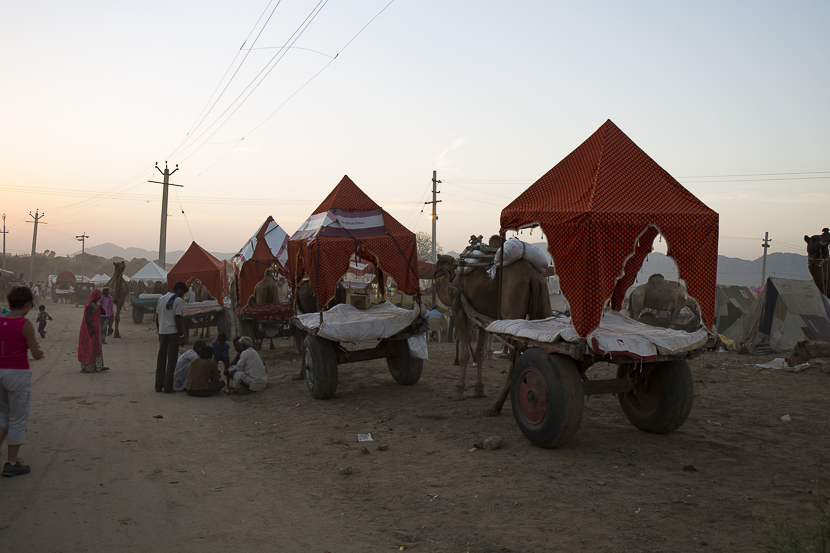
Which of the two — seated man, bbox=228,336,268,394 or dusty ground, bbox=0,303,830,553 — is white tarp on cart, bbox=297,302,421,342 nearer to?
dusty ground, bbox=0,303,830,553

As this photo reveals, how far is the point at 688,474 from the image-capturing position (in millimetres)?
5219

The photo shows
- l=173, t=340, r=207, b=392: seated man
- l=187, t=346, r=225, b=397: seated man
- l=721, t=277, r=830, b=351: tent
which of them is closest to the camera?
l=187, t=346, r=225, b=397: seated man

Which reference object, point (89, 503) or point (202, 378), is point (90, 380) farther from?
point (89, 503)

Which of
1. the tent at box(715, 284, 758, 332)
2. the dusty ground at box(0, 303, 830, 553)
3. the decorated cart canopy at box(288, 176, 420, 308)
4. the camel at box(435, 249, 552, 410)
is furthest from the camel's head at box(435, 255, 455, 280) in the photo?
the tent at box(715, 284, 758, 332)

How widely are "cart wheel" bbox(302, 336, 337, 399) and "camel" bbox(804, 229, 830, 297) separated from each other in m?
8.58

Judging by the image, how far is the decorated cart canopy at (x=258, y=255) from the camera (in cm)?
1612

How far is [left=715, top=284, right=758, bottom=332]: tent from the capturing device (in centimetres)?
1927

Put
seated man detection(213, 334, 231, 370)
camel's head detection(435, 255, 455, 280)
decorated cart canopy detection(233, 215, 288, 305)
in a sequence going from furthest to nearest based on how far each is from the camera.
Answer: decorated cart canopy detection(233, 215, 288, 305), seated man detection(213, 334, 231, 370), camel's head detection(435, 255, 455, 280)

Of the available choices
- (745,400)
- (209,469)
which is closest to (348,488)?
(209,469)

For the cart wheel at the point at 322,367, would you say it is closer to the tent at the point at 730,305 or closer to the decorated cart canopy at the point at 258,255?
the decorated cart canopy at the point at 258,255

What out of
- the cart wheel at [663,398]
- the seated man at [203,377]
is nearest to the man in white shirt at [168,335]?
the seated man at [203,377]

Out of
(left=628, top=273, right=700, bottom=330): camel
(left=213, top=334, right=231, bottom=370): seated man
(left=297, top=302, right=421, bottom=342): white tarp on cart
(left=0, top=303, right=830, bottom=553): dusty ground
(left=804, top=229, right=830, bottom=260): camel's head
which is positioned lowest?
(left=0, top=303, right=830, bottom=553): dusty ground

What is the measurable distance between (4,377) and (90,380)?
6.17 metres

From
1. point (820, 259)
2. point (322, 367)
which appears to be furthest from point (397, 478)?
point (820, 259)
